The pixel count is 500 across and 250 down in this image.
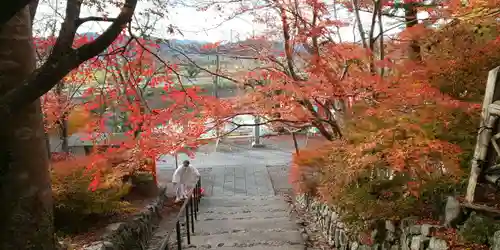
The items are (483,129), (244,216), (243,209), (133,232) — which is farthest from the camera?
(243,209)

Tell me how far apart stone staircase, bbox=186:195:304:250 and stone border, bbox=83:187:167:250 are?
939 mm

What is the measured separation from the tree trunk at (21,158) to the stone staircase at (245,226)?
3549 mm

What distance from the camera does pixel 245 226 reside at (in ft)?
24.7

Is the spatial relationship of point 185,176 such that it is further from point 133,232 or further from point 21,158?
point 21,158

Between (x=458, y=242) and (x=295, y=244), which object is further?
(x=295, y=244)

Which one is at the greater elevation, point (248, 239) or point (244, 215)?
point (248, 239)

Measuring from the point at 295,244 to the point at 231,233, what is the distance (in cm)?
114

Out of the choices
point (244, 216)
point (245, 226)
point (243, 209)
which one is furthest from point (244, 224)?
point (243, 209)

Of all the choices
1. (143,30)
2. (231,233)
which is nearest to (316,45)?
(231,233)

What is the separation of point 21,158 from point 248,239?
4391mm

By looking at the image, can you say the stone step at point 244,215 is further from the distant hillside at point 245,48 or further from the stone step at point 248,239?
the distant hillside at point 245,48

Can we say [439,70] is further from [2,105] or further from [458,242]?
[2,105]

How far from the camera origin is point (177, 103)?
29.8 feet

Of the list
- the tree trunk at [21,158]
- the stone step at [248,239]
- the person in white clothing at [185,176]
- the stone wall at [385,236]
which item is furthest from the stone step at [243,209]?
the tree trunk at [21,158]
